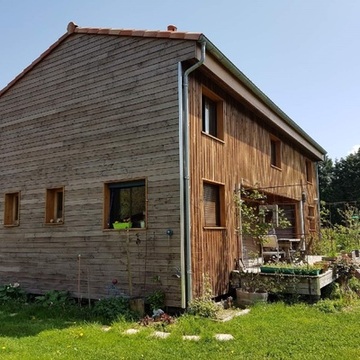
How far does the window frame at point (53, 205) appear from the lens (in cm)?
1030

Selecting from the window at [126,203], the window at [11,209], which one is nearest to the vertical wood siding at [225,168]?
the window at [126,203]

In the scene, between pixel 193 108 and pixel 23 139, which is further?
pixel 23 139

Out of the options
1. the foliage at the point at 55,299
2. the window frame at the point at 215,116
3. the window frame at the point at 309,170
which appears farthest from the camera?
the window frame at the point at 309,170

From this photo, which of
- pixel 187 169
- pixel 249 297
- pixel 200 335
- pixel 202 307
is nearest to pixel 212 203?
pixel 187 169

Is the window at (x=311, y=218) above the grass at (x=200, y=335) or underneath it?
above

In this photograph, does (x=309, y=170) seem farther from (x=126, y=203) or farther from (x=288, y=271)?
(x=126, y=203)

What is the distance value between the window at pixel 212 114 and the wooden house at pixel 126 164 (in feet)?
0.11

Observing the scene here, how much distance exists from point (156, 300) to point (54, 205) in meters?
4.40

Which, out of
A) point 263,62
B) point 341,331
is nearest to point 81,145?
point 263,62

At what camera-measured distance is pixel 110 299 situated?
26.9 ft

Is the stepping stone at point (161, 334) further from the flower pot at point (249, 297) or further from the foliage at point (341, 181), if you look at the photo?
the foliage at point (341, 181)

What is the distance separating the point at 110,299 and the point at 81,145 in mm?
4034

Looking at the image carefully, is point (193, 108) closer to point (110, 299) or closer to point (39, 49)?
point (110, 299)

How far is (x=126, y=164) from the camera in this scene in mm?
8961
